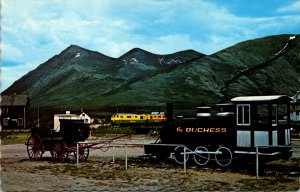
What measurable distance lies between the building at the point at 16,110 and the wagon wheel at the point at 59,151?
5388 cm

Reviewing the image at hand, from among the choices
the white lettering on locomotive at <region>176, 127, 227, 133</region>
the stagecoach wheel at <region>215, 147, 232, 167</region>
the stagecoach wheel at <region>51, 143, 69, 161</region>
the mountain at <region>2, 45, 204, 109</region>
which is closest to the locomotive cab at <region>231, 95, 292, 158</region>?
the stagecoach wheel at <region>215, 147, 232, 167</region>

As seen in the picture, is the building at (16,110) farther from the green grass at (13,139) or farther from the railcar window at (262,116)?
the railcar window at (262,116)

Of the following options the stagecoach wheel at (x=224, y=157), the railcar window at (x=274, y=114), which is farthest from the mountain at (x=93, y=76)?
the railcar window at (x=274, y=114)

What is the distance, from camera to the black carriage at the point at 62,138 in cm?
2047

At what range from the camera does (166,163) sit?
62.8 feet

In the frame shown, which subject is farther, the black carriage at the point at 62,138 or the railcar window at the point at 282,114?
the black carriage at the point at 62,138

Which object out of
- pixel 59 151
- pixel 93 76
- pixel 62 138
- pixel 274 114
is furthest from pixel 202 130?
pixel 93 76

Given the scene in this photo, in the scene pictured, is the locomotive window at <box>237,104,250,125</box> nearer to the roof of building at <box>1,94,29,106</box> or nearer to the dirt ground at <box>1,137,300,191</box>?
the dirt ground at <box>1,137,300,191</box>

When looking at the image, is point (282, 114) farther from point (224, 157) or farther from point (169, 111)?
point (169, 111)

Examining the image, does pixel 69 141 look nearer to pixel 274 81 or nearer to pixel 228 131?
pixel 228 131

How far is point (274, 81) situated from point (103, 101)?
60864mm

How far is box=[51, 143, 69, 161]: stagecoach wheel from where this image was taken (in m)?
20.4

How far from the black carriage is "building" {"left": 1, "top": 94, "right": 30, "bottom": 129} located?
53313 millimetres

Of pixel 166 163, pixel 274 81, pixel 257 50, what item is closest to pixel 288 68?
pixel 274 81
